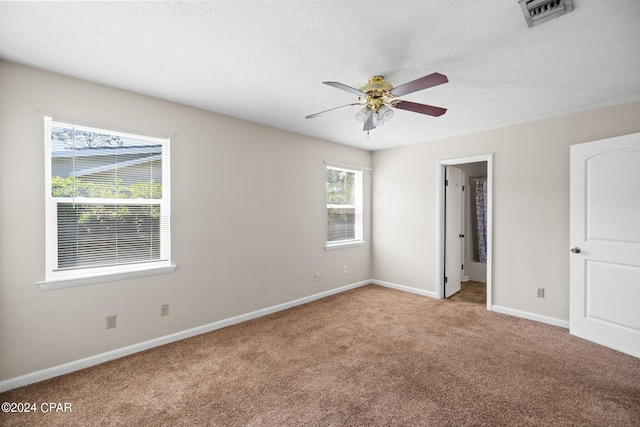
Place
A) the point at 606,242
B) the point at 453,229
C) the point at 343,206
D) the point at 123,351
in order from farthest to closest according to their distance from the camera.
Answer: the point at 343,206 → the point at 453,229 → the point at 606,242 → the point at 123,351

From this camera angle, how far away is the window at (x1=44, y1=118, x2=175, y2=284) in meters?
2.47

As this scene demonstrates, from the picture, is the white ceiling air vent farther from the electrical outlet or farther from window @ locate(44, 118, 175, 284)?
the electrical outlet

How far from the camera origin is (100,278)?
2.61m

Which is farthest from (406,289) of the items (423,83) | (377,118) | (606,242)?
(423,83)

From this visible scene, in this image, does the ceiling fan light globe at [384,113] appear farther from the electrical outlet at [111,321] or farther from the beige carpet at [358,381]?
the electrical outlet at [111,321]

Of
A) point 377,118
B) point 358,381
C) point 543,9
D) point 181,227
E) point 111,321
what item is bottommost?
point 358,381

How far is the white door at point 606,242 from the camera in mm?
2807

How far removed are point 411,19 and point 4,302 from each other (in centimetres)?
349

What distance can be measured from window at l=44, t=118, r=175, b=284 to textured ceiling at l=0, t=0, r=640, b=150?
546mm

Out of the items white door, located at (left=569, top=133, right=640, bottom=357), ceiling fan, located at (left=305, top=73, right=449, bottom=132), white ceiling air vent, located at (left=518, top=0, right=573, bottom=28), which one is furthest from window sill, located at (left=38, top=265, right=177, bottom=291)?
white door, located at (left=569, top=133, right=640, bottom=357)

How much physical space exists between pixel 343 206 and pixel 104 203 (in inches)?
131

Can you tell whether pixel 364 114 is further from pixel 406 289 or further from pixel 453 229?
pixel 406 289

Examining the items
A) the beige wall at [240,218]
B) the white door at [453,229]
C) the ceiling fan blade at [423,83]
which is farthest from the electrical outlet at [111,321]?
the white door at [453,229]

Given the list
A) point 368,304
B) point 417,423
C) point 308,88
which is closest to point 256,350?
point 417,423
